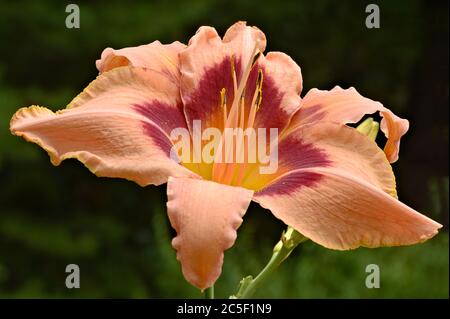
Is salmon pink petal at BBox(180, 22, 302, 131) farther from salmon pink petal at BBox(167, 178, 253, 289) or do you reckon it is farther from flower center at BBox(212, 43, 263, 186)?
salmon pink petal at BBox(167, 178, 253, 289)

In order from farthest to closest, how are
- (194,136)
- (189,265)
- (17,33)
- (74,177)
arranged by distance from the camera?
(74,177), (17,33), (194,136), (189,265)

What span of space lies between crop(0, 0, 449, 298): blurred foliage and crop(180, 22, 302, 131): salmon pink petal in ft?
4.37

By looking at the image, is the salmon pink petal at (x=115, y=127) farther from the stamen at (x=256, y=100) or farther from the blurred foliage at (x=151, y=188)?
the blurred foliage at (x=151, y=188)

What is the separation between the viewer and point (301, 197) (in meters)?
0.80

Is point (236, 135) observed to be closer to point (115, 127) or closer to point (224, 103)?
point (224, 103)

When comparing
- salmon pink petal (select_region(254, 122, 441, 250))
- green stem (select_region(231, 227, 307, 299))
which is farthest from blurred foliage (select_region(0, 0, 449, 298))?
salmon pink petal (select_region(254, 122, 441, 250))

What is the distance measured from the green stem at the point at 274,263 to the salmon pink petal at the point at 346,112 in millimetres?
127

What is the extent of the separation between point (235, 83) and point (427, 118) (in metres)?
1.92

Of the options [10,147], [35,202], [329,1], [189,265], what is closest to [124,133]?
[189,265]

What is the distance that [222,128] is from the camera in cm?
95

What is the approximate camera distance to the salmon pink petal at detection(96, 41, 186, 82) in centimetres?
88

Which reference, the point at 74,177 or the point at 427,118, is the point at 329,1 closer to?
the point at 427,118

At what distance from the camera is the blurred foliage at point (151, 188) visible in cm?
247

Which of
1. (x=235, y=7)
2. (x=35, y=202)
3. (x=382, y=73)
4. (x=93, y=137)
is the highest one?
(x=235, y=7)
